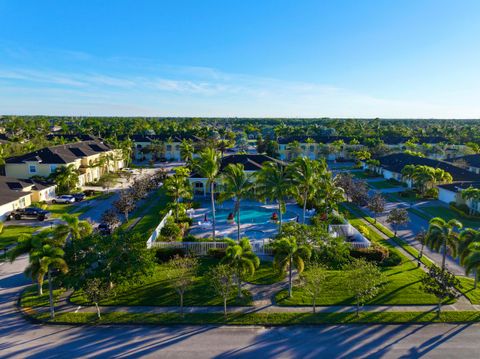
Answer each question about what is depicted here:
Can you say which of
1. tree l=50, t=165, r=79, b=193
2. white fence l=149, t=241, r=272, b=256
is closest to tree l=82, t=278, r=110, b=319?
white fence l=149, t=241, r=272, b=256

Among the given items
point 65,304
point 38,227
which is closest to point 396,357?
point 65,304

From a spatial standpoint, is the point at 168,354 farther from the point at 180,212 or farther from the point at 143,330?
the point at 180,212

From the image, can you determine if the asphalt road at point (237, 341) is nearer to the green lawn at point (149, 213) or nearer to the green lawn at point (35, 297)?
the green lawn at point (35, 297)

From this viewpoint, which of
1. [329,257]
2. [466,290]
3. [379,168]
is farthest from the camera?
[379,168]

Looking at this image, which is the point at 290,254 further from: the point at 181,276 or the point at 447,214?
the point at 447,214

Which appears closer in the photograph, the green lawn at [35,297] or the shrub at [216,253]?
the green lawn at [35,297]

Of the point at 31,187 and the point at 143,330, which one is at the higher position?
the point at 31,187

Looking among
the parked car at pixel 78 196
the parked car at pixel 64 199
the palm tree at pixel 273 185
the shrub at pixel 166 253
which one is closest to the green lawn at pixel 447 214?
the palm tree at pixel 273 185
